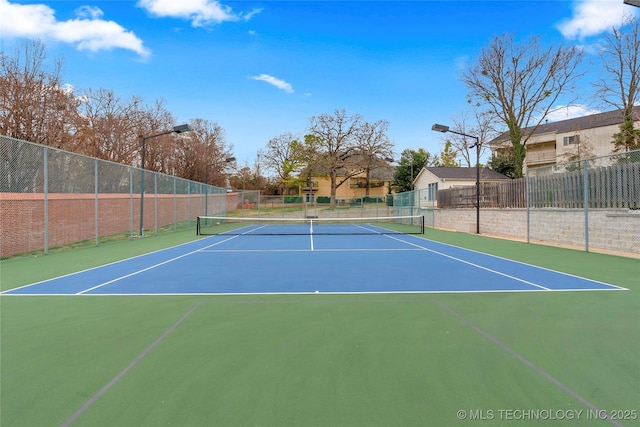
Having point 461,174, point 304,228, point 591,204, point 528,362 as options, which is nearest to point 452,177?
point 461,174

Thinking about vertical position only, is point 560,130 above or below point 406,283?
above

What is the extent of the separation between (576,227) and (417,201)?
661 inches

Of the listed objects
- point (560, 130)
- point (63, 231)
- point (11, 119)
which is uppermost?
point (560, 130)

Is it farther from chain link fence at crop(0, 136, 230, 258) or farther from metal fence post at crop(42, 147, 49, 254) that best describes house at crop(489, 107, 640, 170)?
metal fence post at crop(42, 147, 49, 254)

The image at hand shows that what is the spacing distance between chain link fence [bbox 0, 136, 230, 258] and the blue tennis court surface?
3.27 metres

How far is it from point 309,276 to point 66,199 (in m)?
9.67

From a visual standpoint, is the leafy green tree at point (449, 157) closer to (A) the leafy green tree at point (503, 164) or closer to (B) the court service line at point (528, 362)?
(A) the leafy green tree at point (503, 164)

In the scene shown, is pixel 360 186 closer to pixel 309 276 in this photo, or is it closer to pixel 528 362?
pixel 309 276

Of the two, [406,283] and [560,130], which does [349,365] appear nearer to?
[406,283]

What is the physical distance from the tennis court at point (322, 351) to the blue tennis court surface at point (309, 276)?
88mm

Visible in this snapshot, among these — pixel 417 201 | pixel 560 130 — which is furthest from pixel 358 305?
pixel 560 130

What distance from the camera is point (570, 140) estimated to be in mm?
42906

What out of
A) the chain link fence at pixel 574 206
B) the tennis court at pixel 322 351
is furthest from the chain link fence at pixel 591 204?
the tennis court at pixel 322 351

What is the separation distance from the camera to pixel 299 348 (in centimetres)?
390
